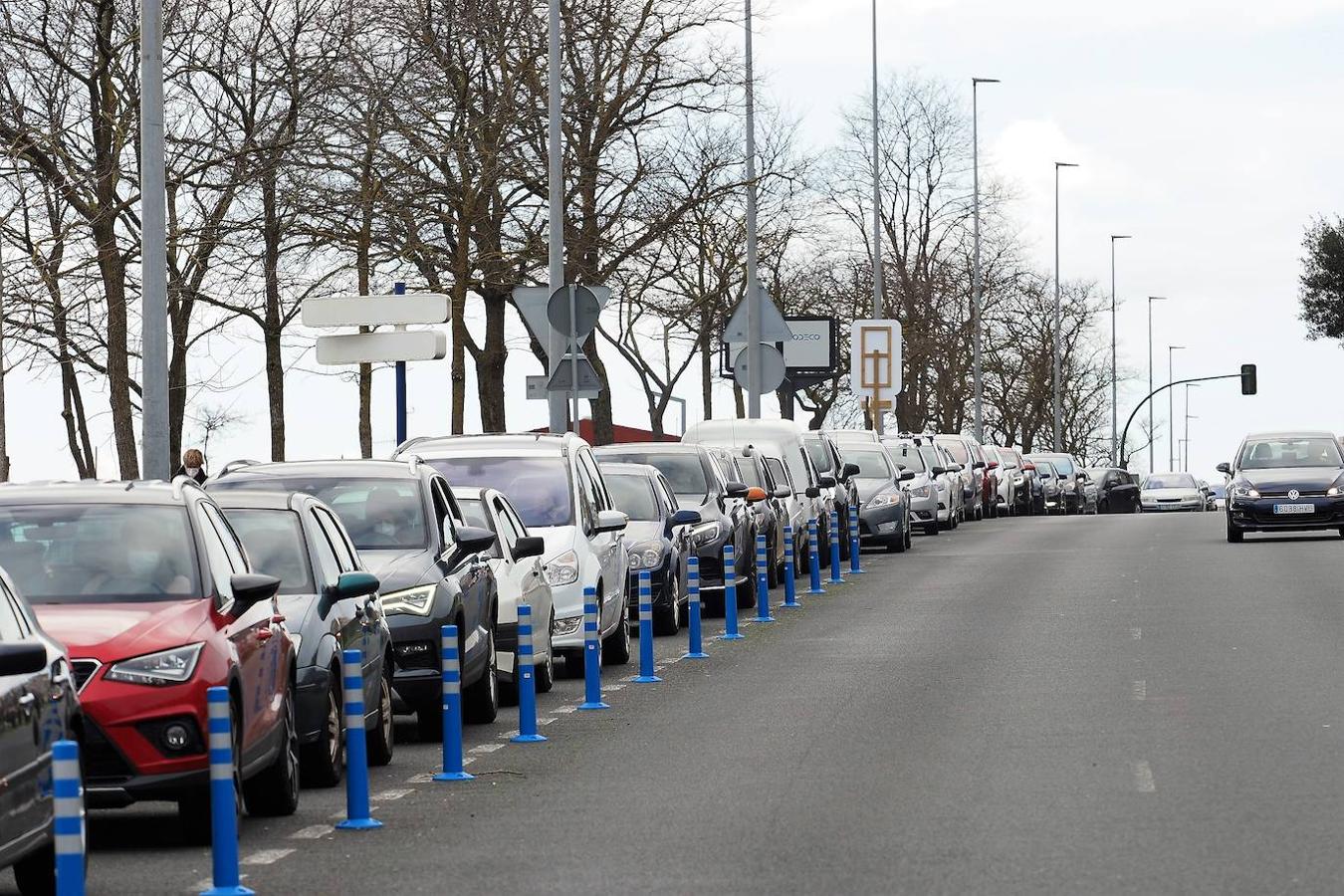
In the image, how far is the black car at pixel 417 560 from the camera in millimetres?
13914

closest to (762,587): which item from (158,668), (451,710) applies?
(451,710)

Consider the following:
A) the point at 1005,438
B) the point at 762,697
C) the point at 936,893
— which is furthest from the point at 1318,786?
the point at 1005,438

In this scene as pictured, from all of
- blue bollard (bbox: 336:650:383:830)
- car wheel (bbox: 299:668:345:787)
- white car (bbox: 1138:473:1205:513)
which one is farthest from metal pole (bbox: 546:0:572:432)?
white car (bbox: 1138:473:1205:513)

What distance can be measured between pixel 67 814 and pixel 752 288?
3259cm

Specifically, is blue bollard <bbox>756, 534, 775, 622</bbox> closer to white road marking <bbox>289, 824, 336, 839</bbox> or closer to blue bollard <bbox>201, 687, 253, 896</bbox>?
white road marking <bbox>289, 824, 336, 839</bbox>

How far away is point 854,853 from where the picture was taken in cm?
938

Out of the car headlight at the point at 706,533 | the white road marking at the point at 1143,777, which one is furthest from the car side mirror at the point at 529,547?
the car headlight at the point at 706,533

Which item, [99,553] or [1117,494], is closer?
[99,553]

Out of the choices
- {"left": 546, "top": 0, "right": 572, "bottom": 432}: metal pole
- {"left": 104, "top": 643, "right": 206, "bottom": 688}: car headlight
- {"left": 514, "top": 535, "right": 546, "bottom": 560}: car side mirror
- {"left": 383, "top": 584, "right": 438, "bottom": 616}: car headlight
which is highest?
{"left": 546, "top": 0, "right": 572, "bottom": 432}: metal pole

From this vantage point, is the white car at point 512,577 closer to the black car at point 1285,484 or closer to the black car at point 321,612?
the black car at point 321,612

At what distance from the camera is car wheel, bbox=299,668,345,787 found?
11.9 meters

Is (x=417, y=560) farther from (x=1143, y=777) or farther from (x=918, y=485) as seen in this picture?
(x=918, y=485)

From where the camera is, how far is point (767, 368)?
40.0m

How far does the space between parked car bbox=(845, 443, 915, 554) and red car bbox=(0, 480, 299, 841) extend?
25.6 meters
